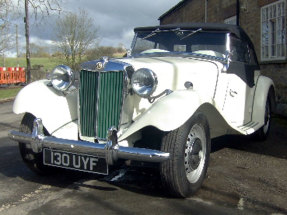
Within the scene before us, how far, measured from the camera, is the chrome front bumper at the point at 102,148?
120 inches

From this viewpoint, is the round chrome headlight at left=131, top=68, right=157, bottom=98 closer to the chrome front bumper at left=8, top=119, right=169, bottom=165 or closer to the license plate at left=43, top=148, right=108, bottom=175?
the chrome front bumper at left=8, top=119, right=169, bottom=165

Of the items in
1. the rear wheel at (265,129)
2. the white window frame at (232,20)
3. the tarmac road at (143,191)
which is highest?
the white window frame at (232,20)

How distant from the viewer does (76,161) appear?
331 cm

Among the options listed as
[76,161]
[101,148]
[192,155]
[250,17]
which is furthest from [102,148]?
[250,17]

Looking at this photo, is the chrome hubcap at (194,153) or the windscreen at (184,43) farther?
the windscreen at (184,43)

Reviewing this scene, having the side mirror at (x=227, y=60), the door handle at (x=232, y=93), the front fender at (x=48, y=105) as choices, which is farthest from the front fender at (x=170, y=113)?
the door handle at (x=232, y=93)

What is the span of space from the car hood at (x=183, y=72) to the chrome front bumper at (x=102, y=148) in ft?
2.78

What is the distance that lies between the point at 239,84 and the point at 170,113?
2168 mm

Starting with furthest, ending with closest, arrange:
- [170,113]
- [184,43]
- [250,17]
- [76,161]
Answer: [250,17] → [184,43] → [76,161] → [170,113]

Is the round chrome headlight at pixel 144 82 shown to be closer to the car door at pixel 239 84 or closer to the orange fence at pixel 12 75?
the car door at pixel 239 84

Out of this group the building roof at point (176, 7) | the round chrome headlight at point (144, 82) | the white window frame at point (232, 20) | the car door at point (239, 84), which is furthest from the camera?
the building roof at point (176, 7)

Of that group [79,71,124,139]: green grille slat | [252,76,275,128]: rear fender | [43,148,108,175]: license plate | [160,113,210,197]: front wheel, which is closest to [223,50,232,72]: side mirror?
[252,76,275,128]: rear fender

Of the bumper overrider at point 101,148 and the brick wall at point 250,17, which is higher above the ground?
the brick wall at point 250,17

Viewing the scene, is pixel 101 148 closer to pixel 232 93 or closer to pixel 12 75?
pixel 232 93
